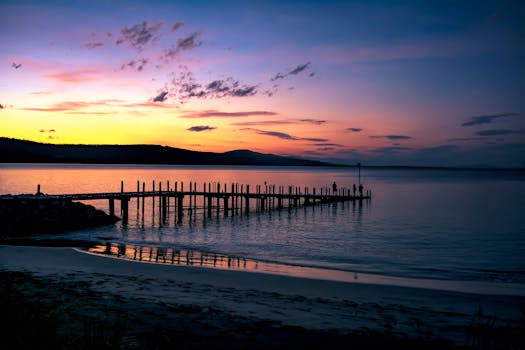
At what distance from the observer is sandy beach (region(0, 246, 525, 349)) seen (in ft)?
34.8

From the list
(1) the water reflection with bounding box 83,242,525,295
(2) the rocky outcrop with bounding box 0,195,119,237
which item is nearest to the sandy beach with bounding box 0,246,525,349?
(1) the water reflection with bounding box 83,242,525,295

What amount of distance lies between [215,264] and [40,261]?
726cm

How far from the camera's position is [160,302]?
13359 mm

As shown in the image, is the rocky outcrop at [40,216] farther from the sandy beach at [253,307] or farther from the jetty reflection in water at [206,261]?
the sandy beach at [253,307]

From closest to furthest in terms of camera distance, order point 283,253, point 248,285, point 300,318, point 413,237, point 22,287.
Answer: point 300,318, point 22,287, point 248,285, point 283,253, point 413,237

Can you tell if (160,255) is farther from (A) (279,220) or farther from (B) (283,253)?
(A) (279,220)

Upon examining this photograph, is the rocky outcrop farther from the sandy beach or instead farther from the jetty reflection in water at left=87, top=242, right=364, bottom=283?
the sandy beach

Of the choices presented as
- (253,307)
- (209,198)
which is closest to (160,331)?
(253,307)

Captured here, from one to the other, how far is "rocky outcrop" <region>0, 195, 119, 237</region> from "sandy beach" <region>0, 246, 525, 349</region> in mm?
12555

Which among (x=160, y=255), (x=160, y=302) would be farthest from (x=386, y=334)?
(x=160, y=255)

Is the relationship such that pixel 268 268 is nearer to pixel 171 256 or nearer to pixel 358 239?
pixel 171 256

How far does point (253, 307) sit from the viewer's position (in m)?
13.2

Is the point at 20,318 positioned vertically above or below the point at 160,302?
above

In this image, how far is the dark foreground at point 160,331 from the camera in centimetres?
831
